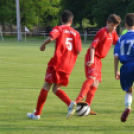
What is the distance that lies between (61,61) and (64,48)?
0.22 meters

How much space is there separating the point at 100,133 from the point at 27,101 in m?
2.78

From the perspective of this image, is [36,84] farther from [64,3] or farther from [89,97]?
[64,3]

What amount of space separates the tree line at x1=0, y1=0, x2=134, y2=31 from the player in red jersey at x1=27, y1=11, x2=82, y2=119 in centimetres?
4243

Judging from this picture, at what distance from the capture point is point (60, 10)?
6450 centimetres

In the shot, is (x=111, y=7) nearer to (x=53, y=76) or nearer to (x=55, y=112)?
(x=55, y=112)

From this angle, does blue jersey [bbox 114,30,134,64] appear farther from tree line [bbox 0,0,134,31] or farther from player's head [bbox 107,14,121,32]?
tree line [bbox 0,0,134,31]

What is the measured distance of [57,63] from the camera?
19.3 feet

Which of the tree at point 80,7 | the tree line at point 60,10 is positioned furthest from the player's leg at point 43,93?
the tree at point 80,7

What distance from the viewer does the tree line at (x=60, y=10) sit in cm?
5100

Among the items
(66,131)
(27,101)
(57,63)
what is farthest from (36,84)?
(66,131)

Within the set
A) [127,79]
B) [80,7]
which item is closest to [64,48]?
[127,79]

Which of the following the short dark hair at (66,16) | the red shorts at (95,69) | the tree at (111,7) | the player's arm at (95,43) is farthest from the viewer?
the tree at (111,7)

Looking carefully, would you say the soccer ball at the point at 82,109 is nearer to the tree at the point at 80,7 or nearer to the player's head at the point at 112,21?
the player's head at the point at 112,21

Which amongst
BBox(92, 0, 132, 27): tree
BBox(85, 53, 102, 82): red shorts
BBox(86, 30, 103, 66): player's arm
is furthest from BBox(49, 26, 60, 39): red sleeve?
BBox(92, 0, 132, 27): tree
